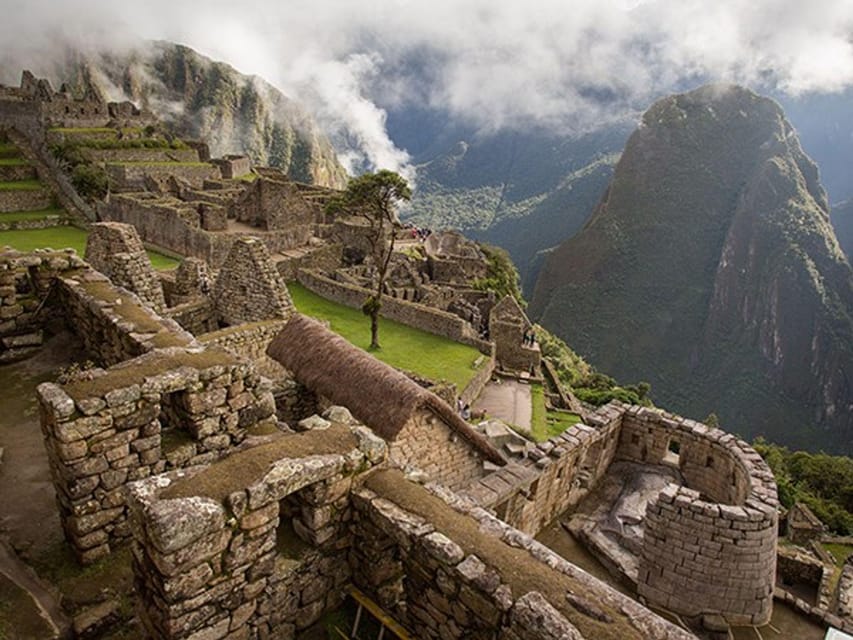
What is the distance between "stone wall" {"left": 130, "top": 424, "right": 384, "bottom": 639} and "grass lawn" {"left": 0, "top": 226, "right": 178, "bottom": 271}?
72.2 feet

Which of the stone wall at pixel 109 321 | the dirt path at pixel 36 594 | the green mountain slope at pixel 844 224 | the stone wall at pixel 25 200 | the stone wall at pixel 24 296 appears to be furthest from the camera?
the green mountain slope at pixel 844 224

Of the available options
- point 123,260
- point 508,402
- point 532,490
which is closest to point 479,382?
point 508,402

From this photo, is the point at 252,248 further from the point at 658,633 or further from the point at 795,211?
the point at 795,211

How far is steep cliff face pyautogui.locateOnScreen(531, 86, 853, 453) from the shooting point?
370ft

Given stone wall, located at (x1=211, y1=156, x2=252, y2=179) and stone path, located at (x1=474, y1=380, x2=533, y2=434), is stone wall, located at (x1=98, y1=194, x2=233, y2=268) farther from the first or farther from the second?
stone wall, located at (x1=211, y1=156, x2=252, y2=179)

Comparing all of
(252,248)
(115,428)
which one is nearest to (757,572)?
(115,428)

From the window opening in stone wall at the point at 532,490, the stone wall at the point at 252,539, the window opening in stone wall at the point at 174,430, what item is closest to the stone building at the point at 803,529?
the window opening in stone wall at the point at 532,490

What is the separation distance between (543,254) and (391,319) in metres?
129

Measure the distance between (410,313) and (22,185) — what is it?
86.4ft

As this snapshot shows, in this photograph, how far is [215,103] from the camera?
113 meters

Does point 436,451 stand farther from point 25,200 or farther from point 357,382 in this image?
point 25,200

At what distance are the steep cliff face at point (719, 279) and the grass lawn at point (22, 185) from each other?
97.8m

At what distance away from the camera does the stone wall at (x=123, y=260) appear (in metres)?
8.99

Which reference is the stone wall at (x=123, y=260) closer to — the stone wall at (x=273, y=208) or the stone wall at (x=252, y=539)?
the stone wall at (x=252, y=539)
